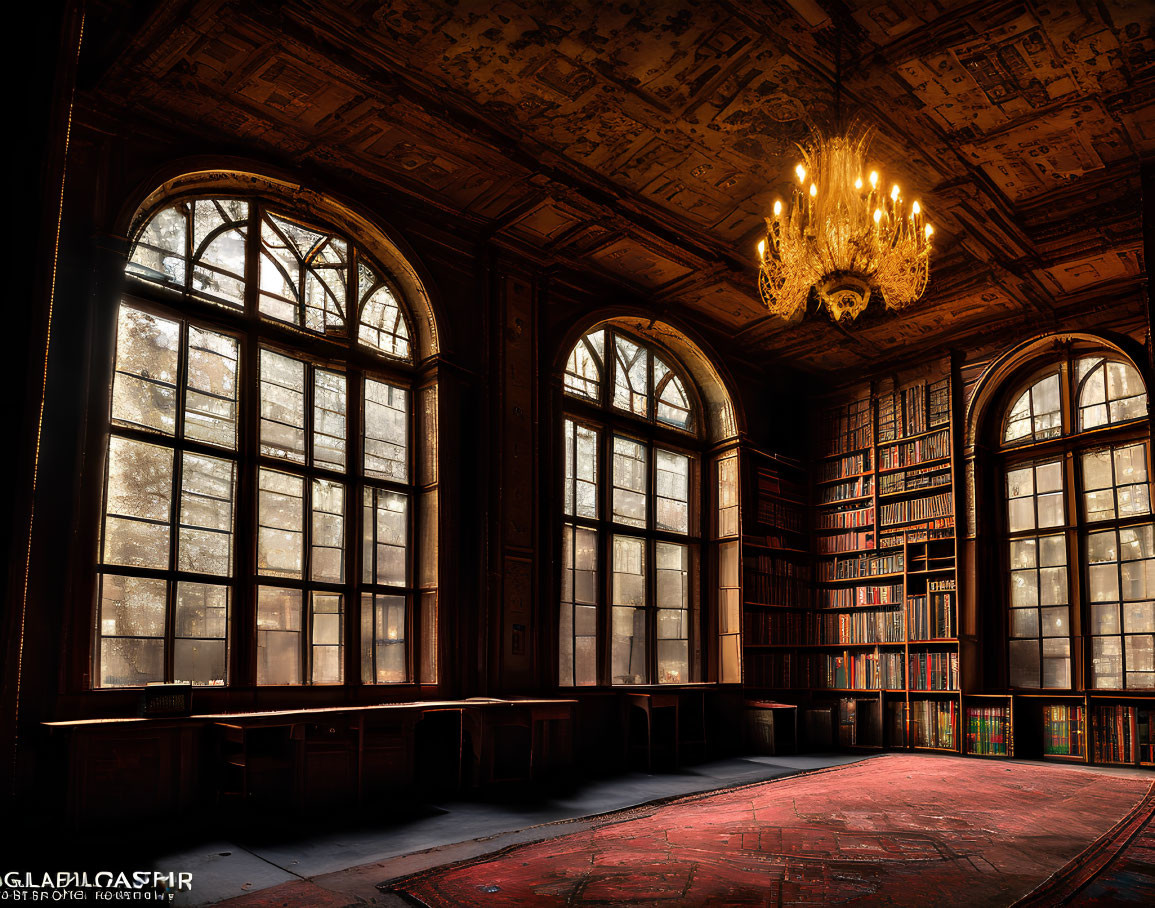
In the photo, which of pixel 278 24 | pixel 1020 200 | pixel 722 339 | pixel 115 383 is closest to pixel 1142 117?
pixel 1020 200

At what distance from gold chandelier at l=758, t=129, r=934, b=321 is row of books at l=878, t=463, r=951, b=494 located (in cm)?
427

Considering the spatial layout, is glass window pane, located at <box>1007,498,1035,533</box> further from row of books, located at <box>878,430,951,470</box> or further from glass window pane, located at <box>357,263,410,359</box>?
glass window pane, located at <box>357,263,410,359</box>

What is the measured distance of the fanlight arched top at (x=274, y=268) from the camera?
586 centimetres

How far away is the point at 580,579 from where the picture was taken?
809cm

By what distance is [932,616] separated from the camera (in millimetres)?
8875

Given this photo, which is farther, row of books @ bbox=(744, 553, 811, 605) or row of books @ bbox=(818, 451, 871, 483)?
row of books @ bbox=(818, 451, 871, 483)

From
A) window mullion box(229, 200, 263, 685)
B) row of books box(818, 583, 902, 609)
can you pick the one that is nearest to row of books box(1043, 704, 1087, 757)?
row of books box(818, 583, 902, 609)

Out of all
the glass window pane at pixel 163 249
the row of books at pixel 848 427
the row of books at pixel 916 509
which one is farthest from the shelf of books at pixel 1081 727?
the glass window pane at pixel 163 249

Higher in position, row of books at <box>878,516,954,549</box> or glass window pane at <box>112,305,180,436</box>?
glass window pane at <box>112,305,180,436</box>

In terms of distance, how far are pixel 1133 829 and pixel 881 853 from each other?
1.70 metres

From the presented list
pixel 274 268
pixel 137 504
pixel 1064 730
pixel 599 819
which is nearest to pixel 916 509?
pixel 1064 730

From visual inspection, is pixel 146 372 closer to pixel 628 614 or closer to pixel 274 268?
pixel 274 268

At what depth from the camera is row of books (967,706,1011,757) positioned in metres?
8.23

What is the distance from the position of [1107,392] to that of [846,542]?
2.98 metres
